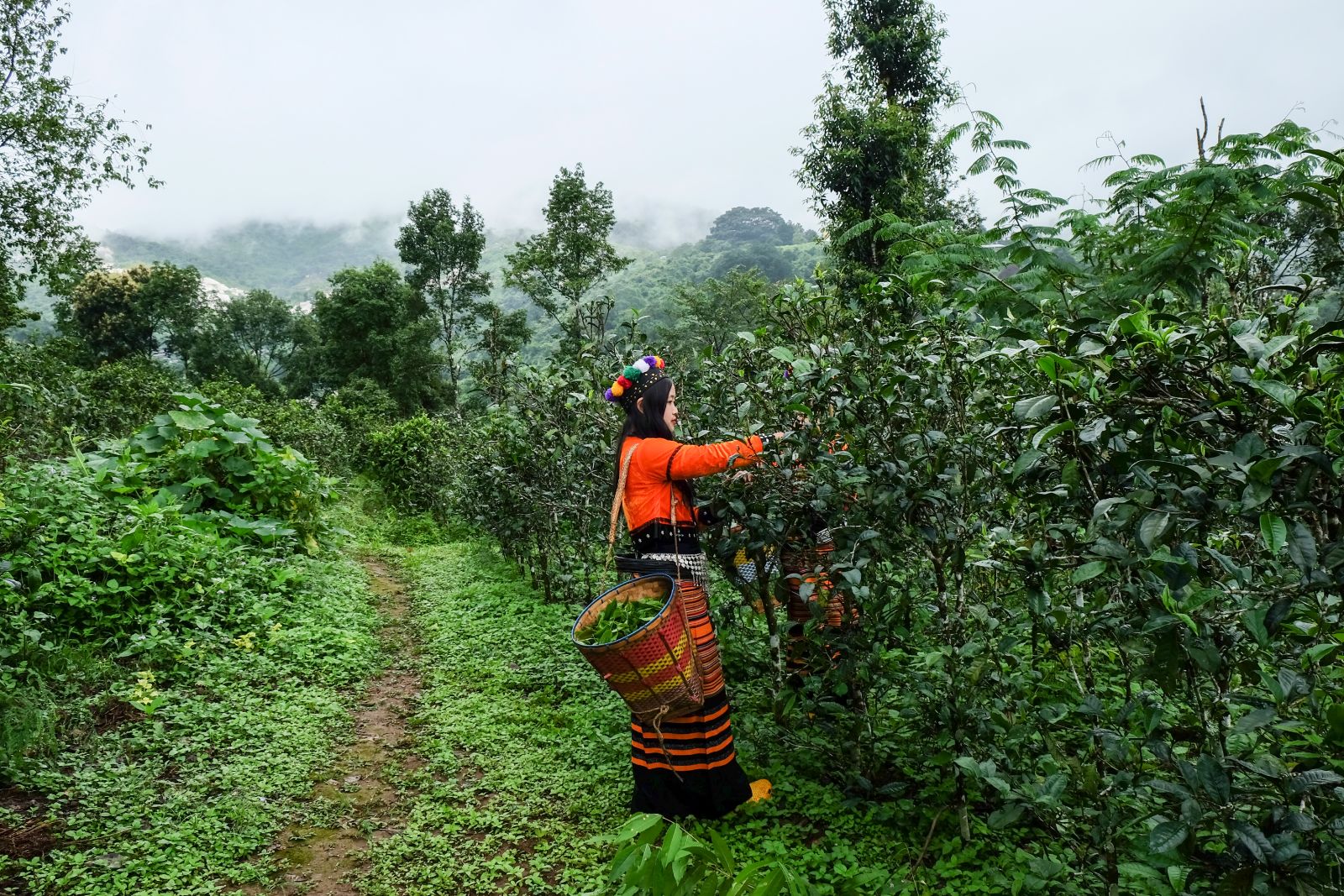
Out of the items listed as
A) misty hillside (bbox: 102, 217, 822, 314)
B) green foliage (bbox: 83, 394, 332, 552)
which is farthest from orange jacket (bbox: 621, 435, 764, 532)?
misty hillside (bbox: 102, 217, 822, 314)

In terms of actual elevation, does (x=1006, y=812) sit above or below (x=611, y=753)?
above

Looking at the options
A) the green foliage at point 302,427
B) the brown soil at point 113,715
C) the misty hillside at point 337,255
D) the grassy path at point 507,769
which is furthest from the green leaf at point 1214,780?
the misty hillside at point 337,255

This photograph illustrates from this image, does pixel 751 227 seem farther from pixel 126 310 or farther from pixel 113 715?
pixel 113 715

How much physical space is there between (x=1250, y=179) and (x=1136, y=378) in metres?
3.99

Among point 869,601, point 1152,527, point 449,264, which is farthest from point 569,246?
point 1152,527

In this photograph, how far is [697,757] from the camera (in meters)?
3.38

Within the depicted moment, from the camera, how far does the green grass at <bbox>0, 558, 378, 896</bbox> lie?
3.04 m

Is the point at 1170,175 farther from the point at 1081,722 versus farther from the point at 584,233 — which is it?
the point at 584,233

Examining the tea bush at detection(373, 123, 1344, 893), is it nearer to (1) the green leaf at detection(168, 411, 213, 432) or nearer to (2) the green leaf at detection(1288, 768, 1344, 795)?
(2) the green leaf at detection(1288, 768, 1344, 795)

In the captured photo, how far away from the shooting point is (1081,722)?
3641 mm

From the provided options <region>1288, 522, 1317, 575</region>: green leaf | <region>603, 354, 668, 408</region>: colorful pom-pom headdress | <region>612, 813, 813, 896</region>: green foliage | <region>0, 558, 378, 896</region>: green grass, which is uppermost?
<region>603, 354, 668, 408</region>: colorful pom-pom headdress

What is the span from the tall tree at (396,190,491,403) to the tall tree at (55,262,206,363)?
Result: 9.82 m

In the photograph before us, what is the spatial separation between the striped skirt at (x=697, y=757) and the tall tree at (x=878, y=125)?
497 inches

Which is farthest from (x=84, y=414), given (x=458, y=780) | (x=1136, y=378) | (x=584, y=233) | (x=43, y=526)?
(x=584, y=233)
